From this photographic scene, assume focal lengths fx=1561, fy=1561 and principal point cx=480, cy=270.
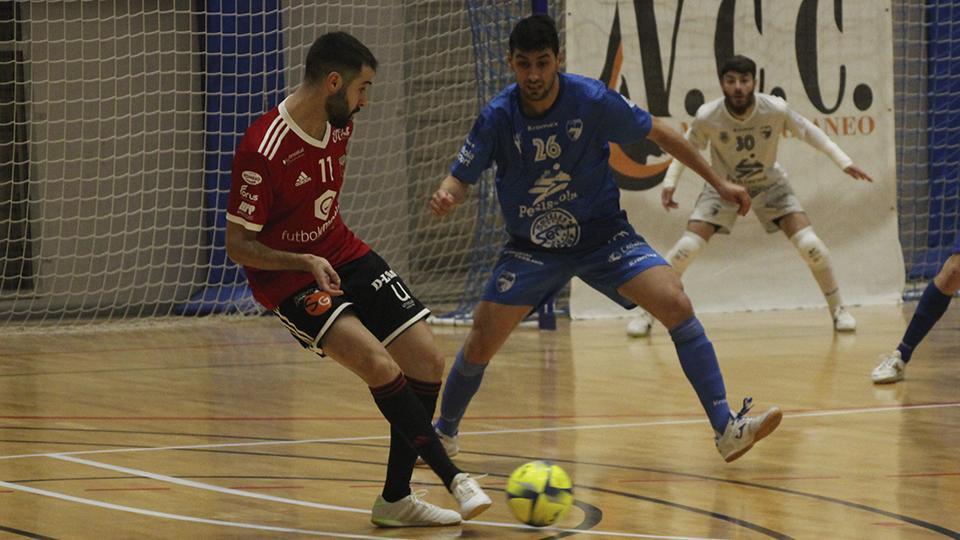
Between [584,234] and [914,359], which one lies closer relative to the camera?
[584,234]

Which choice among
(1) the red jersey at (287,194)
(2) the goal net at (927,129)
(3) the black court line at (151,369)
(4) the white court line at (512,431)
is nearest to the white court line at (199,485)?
(4) the white court line at (512,431)

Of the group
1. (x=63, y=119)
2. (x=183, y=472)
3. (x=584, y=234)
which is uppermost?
(x=63, y=119)

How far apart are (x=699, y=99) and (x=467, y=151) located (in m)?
5.72

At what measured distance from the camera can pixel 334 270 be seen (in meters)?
4.47

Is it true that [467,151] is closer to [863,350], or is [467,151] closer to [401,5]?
[863,350]

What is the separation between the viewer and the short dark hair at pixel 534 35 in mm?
5219

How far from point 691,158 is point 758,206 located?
4.34 metres

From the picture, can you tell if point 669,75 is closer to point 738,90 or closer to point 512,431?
point 738,90

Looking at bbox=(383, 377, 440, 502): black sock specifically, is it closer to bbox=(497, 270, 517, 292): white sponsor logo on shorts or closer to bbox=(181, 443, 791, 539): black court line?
bbox=(181, 443, 791, 539): black court line

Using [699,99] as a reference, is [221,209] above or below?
below

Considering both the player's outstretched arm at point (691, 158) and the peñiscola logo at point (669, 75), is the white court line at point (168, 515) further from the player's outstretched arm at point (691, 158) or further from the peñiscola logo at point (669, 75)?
the peñiscola logo at point (669, 75)

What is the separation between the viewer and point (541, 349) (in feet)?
30.2

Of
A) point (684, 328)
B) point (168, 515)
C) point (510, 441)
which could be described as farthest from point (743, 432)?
point (168, 515)

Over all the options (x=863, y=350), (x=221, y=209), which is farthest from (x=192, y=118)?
(x=863, y=350)
